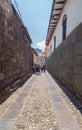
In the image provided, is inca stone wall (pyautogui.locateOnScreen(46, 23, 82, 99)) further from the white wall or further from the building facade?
the white wall

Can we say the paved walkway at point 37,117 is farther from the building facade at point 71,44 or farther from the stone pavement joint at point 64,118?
the building facade at point 71,44

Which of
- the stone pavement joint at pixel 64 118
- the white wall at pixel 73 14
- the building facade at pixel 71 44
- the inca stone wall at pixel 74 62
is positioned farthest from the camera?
the white wall at pixel 73 14

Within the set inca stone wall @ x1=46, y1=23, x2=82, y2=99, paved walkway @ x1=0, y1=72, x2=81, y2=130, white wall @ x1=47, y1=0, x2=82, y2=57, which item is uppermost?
white wall @ x1=47, y1=0, x2=82, y2=57

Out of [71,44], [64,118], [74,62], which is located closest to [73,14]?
[71,44]

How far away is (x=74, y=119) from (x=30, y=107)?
1.22m

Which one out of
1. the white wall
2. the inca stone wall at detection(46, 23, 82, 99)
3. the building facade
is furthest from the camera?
the white wall

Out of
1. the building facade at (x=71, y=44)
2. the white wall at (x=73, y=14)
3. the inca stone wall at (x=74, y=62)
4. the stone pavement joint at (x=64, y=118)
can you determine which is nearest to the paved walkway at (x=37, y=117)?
the stone pavement joint at (x=64, y=118)

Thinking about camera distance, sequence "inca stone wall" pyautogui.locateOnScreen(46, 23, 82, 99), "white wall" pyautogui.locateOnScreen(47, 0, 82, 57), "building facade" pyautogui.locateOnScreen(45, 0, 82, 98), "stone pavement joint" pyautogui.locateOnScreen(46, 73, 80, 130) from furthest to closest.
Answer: "white wall" pyautogui.locateOnScreen(47, 0, 82, 57)
"building facade" pyautogui.locateOnScreen(45, 0, 82, 98)
"inca stone wall" pyautogui.locateOnScreen(46, 23, 82, 99)
"stone pavement joint" pyautogui.locateOnScreen(46, 73, 80, 130)

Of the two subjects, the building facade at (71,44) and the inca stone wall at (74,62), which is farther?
the building facade at (71,44)

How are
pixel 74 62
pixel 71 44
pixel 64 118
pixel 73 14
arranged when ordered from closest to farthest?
pixel 64 118
pixel 74 62
pixel 71 44
pixel 73 14

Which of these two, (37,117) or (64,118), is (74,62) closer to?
(64,118)

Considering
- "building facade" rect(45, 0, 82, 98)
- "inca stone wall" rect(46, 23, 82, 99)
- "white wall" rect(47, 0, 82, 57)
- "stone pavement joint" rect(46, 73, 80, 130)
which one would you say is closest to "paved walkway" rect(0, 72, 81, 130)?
"stone pavement joint" rect(46, 73, 80, 130)

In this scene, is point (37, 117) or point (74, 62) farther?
point (74, 62)

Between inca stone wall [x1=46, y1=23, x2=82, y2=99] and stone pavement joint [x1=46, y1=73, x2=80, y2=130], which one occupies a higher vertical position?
inca stone wall [x1=46, y1=23, x2=82, y2=99]
